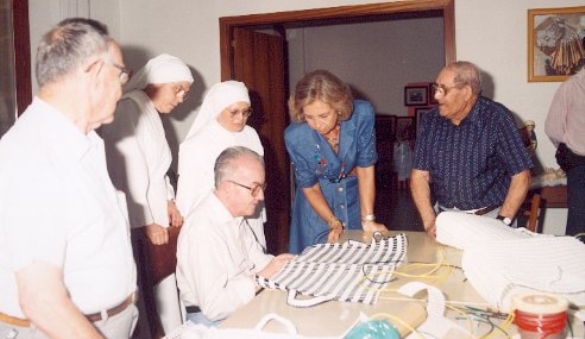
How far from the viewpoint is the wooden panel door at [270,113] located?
4.76 meters

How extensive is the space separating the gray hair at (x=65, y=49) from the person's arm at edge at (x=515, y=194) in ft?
6.33

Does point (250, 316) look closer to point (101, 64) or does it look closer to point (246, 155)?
point (246, 155)

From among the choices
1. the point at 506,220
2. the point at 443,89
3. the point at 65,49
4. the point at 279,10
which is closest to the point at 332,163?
the point at 443,89

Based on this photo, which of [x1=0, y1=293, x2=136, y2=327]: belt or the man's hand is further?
the man's hand

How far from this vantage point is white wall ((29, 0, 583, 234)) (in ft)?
12.6

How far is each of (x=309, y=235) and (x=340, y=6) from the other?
2052 mm

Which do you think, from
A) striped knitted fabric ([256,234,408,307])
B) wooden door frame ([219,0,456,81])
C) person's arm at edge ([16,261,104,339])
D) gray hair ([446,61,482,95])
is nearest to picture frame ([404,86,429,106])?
wooden door frame ([219,0,456,81])

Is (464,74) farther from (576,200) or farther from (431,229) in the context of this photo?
(576,200)

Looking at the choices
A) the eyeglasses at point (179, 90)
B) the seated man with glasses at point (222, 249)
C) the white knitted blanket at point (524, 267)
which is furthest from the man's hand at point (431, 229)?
the eyeglasses at point (179, 90)

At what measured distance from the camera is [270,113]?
5.10 m

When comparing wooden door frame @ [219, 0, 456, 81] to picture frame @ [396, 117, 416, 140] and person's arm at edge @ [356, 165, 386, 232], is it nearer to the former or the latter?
person's arm at edge @ [356, 165, 386, 232]

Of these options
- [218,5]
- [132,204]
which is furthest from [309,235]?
[218,5]

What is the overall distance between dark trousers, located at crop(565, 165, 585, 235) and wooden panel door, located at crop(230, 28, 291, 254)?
8.06 ft

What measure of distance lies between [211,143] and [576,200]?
223cm
